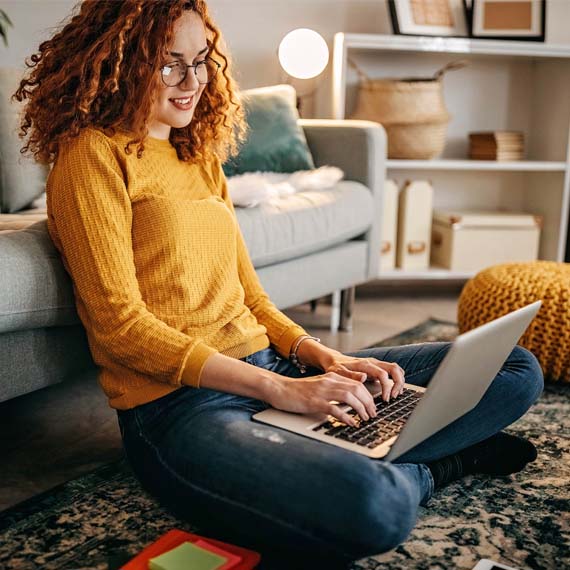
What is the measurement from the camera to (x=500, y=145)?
9.77ft

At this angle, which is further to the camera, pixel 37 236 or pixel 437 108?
pixel 437 108

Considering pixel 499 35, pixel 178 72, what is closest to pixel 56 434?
pixel 178 72

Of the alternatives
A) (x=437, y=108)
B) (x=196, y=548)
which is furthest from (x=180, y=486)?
(x=437, y=108)

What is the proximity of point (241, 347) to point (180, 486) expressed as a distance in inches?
11.3

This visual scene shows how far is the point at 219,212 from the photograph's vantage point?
1.28 metres

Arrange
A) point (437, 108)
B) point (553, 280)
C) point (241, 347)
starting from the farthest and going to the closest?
point (437, 108), point (553, 280), point (241, 347)

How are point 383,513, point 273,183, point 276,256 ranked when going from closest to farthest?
point 383,513, point 276,256, point 273,183

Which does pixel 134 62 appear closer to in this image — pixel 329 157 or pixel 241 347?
pixel 241 347

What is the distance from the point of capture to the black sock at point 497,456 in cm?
138

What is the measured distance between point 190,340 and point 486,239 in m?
2.06

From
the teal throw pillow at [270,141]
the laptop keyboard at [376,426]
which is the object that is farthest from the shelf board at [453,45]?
the laptop keyboard at [376,426]

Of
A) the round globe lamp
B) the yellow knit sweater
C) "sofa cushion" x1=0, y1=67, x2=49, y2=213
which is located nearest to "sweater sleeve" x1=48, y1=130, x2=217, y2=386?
the yellow knit sweater

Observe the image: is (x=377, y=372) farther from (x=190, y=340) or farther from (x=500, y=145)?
(x=500, y=145)

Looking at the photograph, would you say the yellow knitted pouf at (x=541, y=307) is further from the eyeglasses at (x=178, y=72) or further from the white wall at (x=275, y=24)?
the white wall at (x=275, y=24)
